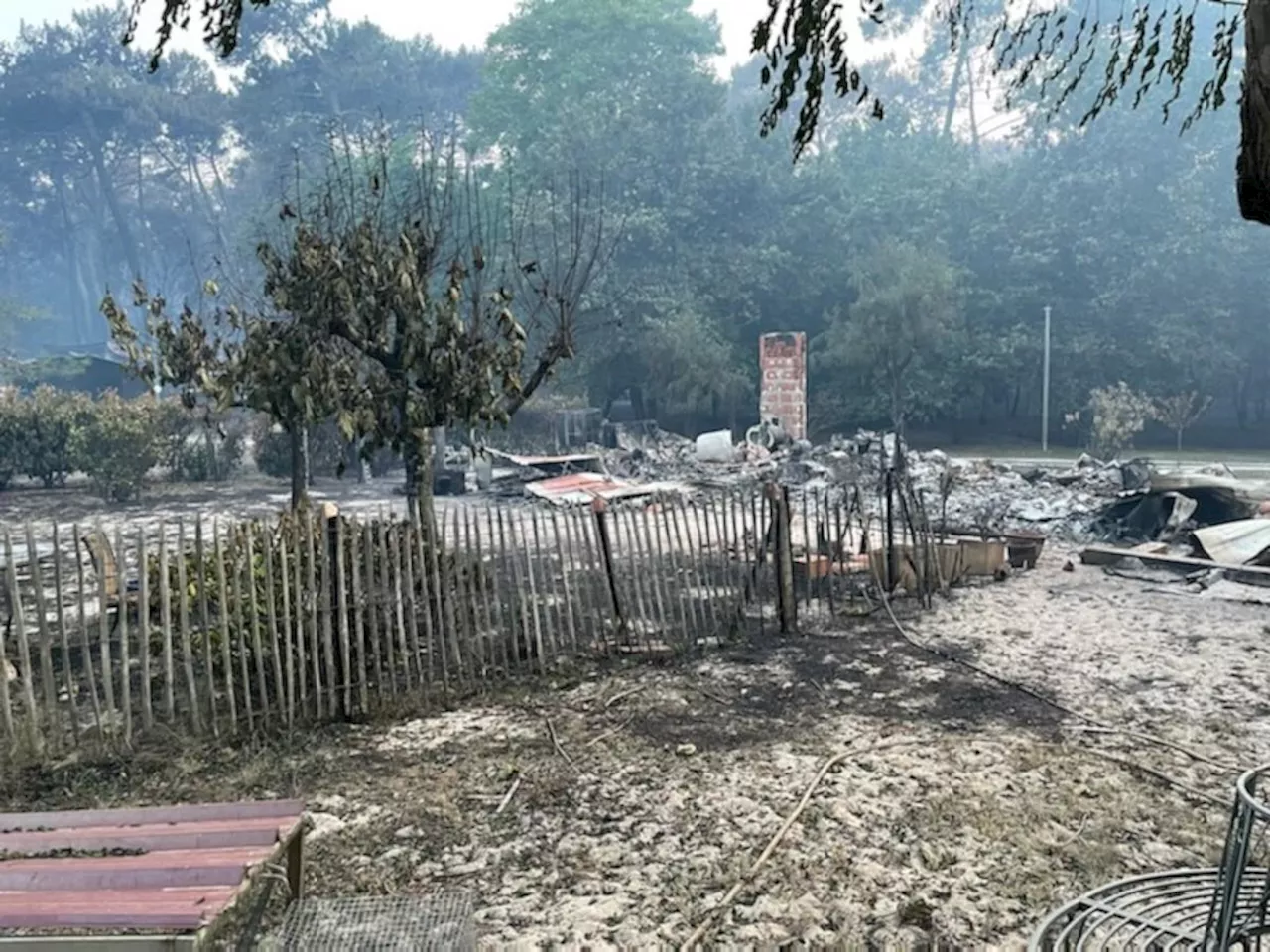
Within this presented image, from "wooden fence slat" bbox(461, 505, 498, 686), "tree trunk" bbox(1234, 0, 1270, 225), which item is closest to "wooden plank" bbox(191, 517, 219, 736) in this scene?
"wooden fence slat" bbox(461, 505, 498, 686)

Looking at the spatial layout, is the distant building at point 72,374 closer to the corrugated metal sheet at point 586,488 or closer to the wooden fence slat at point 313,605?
the corrugated metal sheet at point 586,488

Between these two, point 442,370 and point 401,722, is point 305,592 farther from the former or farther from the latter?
point 442,370

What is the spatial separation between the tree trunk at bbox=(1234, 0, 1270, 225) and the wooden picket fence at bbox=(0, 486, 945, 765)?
Result: 14.8ft

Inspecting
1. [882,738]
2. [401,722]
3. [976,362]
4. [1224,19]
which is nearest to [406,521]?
[401,722]

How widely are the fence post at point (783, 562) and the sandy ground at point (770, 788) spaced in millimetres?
580

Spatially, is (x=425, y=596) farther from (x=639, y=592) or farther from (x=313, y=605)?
(x=639, y=592)

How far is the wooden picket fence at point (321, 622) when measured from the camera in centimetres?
467

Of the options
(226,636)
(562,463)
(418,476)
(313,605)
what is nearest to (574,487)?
(562,463)

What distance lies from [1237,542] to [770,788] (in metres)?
7.57

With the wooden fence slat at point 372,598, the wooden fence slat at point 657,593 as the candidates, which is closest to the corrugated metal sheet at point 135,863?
the wooden fence slat at point 372,598

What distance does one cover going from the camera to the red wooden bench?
1.95 metres

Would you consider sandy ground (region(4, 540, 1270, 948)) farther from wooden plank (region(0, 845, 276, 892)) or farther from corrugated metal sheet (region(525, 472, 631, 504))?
corrugated metal sheet (region(525, 472, 631, 504))

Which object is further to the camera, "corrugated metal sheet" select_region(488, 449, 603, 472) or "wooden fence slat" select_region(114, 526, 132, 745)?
"corrugated metal sheet" select_region(488, 449, 603, 472)

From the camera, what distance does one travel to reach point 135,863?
7.50ft
